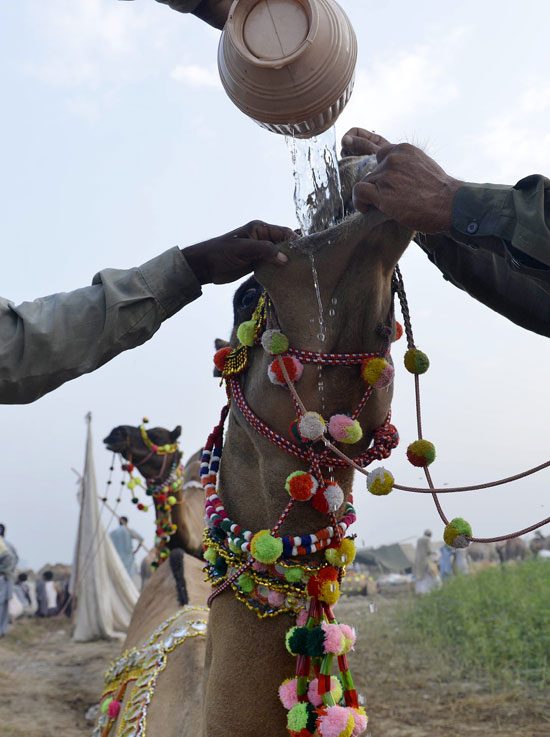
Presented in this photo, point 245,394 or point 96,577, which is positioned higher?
point 96,577

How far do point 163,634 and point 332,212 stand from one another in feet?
8.15

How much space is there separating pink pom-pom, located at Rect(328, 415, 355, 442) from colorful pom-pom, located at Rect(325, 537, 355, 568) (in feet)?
1.00

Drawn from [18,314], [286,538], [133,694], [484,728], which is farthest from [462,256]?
[484,728]

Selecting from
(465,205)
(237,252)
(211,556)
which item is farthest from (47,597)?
(465,205)

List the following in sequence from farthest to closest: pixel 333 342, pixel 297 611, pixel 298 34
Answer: pixel 297 611 < pixel 333 342 < pixel 298 34

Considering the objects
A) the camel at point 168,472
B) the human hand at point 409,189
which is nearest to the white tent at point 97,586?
the camel at point 168,472

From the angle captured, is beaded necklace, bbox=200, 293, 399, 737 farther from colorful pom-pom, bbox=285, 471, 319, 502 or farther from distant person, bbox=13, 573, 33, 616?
distant person, bbox=13, 573, 33, 616

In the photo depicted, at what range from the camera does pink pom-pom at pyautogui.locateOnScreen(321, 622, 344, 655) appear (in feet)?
5.74

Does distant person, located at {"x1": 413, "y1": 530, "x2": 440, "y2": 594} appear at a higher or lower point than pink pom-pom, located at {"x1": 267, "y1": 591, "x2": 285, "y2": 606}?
higher

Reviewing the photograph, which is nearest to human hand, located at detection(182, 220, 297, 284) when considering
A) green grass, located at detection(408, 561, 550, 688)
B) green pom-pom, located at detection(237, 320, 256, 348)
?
green pom-pom, located at detection(237, 320, 256, 348)

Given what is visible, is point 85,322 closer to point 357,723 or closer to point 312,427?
point 312,427

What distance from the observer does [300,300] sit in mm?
1749

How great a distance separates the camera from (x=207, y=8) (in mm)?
1990

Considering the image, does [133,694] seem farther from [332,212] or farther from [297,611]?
[332,212]
